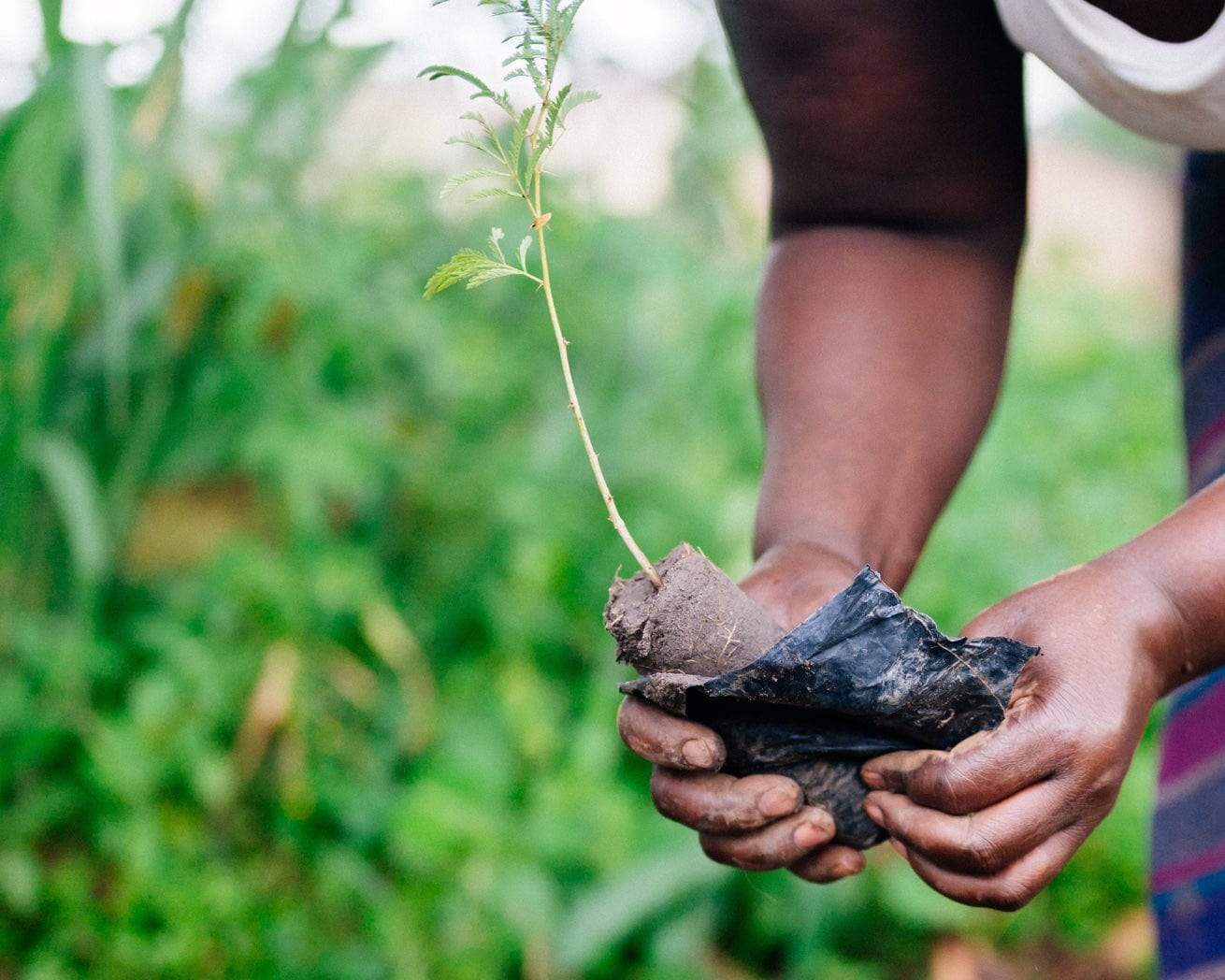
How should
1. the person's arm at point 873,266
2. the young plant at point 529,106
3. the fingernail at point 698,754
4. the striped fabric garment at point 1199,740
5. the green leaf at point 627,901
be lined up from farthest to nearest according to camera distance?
1. the green leaf at point 627,901
2. the striped fabric garment at point 1199,740
3. the person's arm at point 873,266
4. the fingernail at point 698,754
5. the young plant at point 529,106

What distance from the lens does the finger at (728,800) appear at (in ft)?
3.37

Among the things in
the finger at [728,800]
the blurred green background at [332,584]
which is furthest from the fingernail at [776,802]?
the blurred green background at [332,584]

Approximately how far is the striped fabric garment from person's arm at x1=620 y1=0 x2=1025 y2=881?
0.32 metres

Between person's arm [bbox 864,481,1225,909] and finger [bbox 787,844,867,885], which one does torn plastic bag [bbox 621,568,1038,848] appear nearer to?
person's arm [bbox 864,481,1225,909]

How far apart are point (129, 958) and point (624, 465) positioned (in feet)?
4.59

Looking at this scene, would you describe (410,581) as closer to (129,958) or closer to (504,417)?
(504,417)

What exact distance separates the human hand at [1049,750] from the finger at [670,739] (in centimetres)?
18

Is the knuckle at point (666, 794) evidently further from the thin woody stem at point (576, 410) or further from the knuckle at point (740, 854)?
the thin woody stem at point (576, 410)

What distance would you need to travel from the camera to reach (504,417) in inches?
114

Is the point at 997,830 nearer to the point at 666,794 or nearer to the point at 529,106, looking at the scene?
the point at 666,794

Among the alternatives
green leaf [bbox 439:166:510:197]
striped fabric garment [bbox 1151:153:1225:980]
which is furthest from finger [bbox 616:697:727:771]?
striped fabric garment [bbox 1151:153:1225:980]

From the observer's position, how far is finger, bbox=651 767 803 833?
3.37 feet

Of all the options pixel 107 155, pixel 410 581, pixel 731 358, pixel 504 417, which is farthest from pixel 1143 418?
pixel 107 155

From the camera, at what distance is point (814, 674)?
97 centimetres
